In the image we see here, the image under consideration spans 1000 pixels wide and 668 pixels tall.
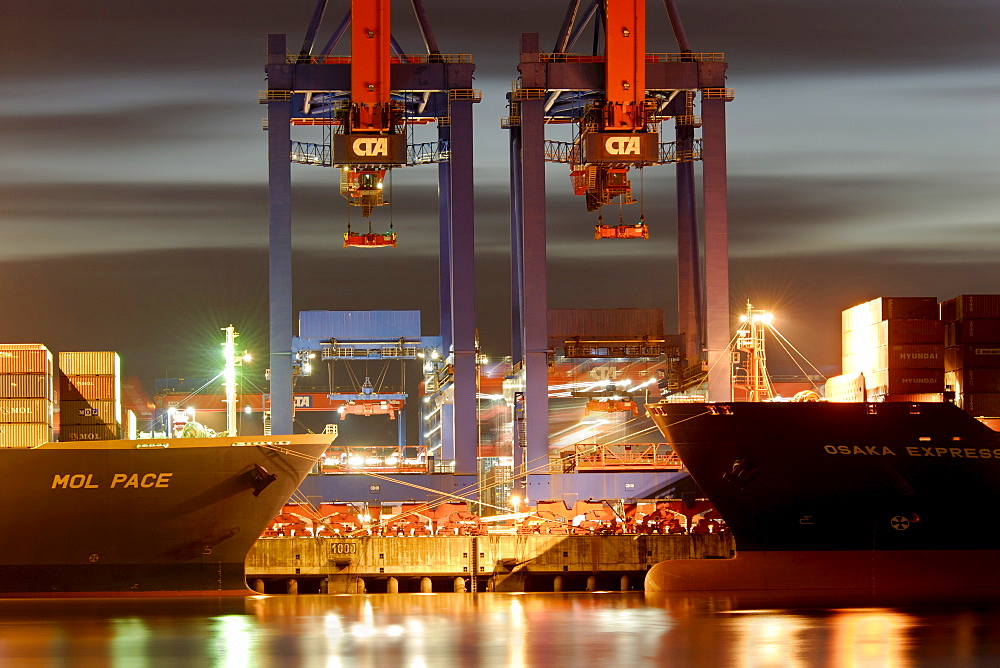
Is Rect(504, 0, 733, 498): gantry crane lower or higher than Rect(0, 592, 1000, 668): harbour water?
higher

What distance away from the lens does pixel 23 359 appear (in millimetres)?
31562

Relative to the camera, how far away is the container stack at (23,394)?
3153 cm

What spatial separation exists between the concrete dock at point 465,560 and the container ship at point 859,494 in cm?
368

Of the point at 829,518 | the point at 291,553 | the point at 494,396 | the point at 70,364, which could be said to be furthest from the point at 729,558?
the point at 494,396

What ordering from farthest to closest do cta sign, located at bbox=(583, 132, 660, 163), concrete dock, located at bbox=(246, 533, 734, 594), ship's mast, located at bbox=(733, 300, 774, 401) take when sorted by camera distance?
cta sign, located at bbox=(583, 132, 660, 163) < concrete dock, located at bbox=(246, 533, 734, 594) < ship's mast, located at bbox=(733, 300, 774, 401)

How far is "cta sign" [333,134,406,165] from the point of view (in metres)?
49.4

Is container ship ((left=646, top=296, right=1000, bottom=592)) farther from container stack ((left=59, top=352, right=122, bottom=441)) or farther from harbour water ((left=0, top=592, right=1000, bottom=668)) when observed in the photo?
container stack ((left=59, top=352, right=122, bottom=441))

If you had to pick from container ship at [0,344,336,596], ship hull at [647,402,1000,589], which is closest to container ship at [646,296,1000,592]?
ship hull at [647,402,1000,589]

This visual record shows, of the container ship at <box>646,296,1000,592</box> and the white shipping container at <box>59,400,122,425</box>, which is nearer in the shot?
the container ship at <box>646,296,1000,592</box>

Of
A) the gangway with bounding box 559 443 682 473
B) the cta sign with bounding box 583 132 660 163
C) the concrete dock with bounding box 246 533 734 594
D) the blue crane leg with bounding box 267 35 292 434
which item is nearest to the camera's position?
the concrete dock with bounding box 246 533 734 594

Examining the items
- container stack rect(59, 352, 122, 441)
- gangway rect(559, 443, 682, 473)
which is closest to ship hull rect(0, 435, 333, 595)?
container stack rect(59, 352, 122, 441)

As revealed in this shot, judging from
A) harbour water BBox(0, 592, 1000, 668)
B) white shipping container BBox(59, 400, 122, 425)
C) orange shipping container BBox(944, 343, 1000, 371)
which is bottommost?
harbour water BBox(0, 592, 1000, 668)

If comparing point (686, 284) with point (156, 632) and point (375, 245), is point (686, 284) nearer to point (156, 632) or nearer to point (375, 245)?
point (375, 245)

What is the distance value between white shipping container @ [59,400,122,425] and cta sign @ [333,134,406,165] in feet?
60.4
